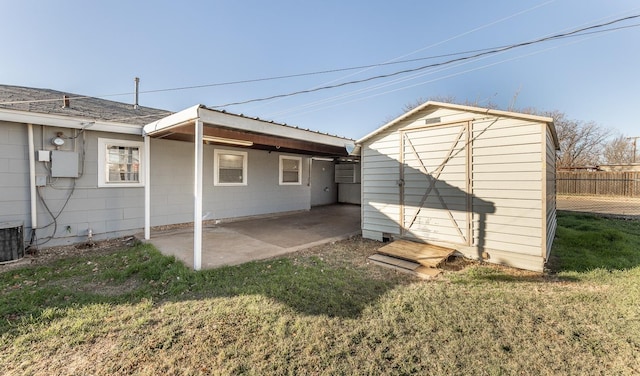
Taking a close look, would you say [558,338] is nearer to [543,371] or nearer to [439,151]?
[543,371]

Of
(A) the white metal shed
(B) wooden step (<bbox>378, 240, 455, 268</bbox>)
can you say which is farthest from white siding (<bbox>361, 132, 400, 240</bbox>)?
(B) wooden step (<bbox>378, 240, 455, 268</bbox>)

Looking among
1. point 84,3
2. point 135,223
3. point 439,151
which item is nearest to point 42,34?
point 84,3

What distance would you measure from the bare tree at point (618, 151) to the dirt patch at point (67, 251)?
117ft

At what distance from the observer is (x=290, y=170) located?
10.2 m

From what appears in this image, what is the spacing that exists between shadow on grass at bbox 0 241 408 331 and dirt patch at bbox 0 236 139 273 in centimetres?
38

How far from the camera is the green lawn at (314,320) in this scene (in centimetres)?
212

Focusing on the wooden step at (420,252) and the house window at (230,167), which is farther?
the house window at (230,167)

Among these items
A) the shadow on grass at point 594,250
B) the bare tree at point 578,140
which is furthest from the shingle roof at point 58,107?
the bare tree at point 578,140

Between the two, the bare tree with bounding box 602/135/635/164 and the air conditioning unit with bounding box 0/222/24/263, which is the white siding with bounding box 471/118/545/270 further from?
the bare tree with bounding box 602/135/635/164

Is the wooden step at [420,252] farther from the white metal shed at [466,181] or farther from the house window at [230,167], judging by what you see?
the house window at [230,167]

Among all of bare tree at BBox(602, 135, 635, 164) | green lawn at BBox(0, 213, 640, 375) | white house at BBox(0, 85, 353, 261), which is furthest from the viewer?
bare tree at BBox(602, 135, 635, 164)

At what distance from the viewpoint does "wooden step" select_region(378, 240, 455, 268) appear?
14.7 ft

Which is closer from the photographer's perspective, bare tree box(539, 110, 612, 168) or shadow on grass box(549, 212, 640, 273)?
shadow on grass box(549, 212, 640, 273)

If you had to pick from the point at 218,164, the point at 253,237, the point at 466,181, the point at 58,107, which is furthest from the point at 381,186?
the point at 58,107
